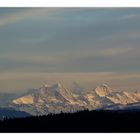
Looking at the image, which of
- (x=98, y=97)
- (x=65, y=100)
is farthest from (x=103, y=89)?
(x=65, y=100)

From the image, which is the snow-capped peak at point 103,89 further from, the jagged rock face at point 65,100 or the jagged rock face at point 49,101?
the jagged rock face at point 49,101

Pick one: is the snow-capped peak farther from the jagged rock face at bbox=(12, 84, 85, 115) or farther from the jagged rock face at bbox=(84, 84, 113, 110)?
the jagged rock face at bbox=(12, 84, 85, 115)

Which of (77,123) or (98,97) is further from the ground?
(98,97)

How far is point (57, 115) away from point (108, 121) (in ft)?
1.63

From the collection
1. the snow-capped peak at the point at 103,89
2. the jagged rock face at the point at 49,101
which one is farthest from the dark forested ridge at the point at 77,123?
the snow-capped peak at the point at 103,89

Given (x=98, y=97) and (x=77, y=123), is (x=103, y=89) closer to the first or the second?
(x=98, y=97)

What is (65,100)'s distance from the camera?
498cm

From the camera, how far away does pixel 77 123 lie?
16.5 feet

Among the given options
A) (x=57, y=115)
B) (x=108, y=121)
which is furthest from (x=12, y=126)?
(x=108, y=121)

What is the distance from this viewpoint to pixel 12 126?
16.4 ft

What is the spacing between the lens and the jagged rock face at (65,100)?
4957 mm

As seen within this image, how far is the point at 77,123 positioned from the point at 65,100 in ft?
0.86

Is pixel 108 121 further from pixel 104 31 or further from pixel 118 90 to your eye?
pixel 104 31
